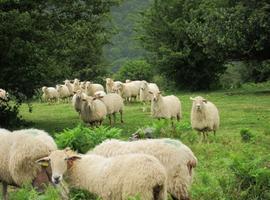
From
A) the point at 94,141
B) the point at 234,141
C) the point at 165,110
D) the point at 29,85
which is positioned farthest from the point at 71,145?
the point at 165,110

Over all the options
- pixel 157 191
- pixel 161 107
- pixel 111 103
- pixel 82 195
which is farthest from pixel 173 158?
pixel 111 103

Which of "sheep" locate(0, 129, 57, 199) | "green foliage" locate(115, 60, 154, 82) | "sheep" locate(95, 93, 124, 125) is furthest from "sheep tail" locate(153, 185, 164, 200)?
"green foliage" locate(115, 60, 154, 82)

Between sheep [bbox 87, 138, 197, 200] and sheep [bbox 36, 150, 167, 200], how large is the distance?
0.87m

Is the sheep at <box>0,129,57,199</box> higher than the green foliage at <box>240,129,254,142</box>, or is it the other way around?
the sheep at <box>0,129,57,199</box>

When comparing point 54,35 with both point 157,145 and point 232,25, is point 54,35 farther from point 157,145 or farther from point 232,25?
point 232,25

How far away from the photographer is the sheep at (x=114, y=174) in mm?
7500

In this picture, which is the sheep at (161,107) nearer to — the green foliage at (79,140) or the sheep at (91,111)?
the sheep at (91,111)

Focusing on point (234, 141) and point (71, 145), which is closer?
point (71, 145)

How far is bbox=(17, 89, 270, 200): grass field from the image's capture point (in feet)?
28.0

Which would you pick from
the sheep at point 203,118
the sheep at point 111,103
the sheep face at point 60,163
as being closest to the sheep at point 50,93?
the sheep at point 111,103

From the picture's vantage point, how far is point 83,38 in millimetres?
20734

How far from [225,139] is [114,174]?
8746 mm

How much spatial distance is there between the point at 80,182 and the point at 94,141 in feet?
12.4

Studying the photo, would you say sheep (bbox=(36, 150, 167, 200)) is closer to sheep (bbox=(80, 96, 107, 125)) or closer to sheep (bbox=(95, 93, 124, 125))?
sheep (bbox=(80, 96, 107, 125))
